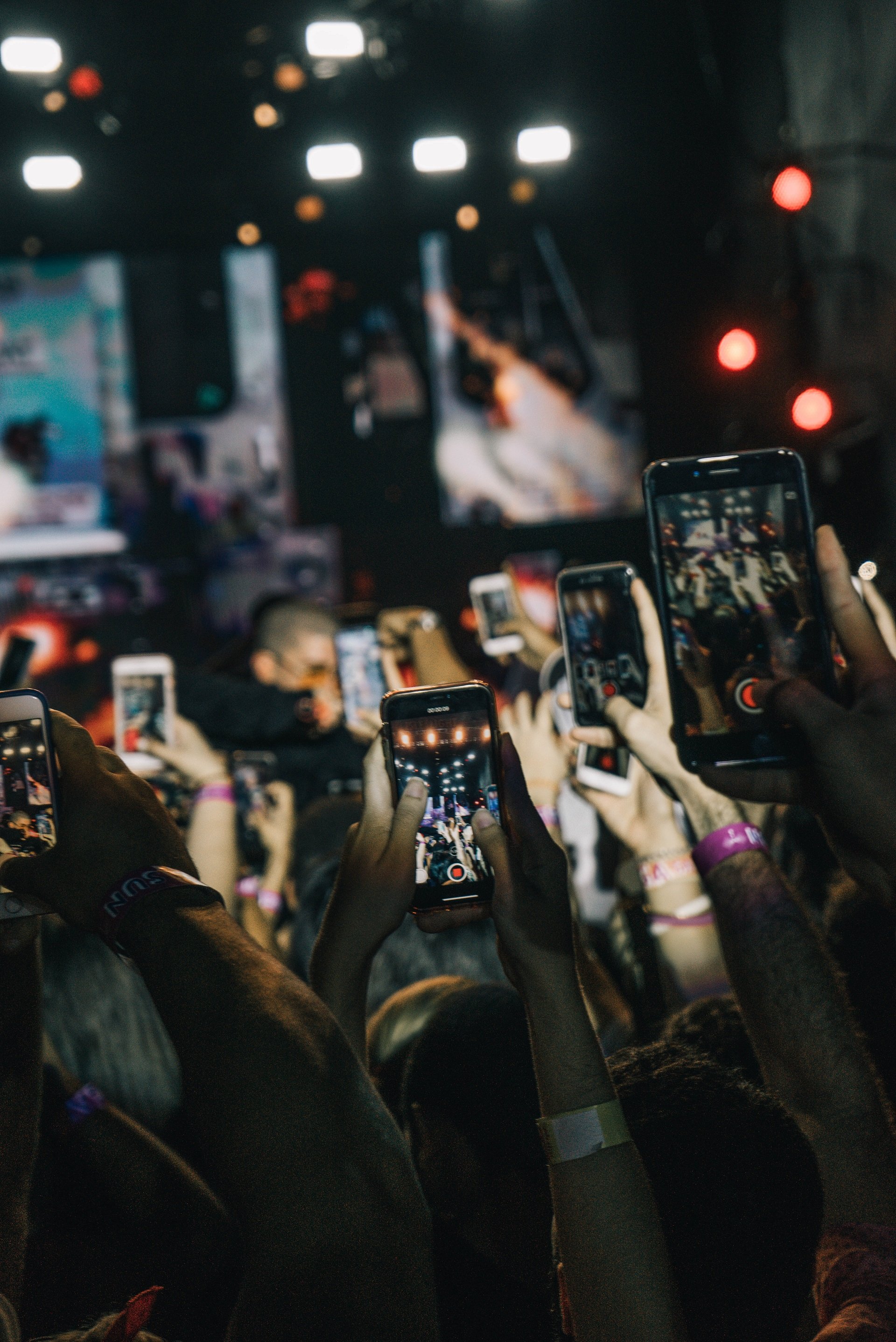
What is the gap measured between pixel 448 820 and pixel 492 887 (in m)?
0.11

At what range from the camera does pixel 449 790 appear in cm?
127

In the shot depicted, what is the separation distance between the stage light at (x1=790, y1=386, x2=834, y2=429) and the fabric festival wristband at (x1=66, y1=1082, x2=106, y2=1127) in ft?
13.0

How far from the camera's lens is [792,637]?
132 cm

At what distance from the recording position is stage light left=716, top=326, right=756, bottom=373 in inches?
177

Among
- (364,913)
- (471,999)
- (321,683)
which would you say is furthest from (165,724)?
(321,683)

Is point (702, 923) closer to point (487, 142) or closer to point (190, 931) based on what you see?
point (190, 931)

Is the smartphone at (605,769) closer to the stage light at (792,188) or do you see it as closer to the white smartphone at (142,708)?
the white smartphone at (142,708)

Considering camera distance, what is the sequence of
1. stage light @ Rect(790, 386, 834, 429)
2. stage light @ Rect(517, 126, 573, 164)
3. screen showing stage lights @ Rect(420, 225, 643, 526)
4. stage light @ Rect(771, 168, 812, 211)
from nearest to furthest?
1. stage light @ Rect(790, 386, 834, 429)
2. stage light @ Rect(771, 168, 812, 211)
3. stage light @ Rect(517, 126, 573, 164)
4. screen showing stage lights @ Rect(420, 225, 643, 526)

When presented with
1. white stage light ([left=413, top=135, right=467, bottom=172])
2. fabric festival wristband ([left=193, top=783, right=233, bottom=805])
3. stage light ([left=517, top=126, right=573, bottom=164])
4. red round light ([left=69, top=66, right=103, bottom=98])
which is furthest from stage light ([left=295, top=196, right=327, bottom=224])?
fabric festival wristband ([left=193, top=783, right=233, bottom=805])

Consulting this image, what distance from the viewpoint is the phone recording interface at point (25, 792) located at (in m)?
1.10

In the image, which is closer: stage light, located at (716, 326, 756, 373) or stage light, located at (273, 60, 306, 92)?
stage light, located at (716, 326, 756, 373)

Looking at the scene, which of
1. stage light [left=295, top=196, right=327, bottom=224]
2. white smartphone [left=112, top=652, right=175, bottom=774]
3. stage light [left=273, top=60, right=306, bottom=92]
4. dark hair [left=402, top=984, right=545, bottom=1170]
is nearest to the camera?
dark hair [left=402, top=984, right=545, bottom=1170]

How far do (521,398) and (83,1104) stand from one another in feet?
22.6

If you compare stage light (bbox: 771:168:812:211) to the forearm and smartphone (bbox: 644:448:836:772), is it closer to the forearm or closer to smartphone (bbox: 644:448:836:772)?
smartphone (bbox: 644:448:836:772)
